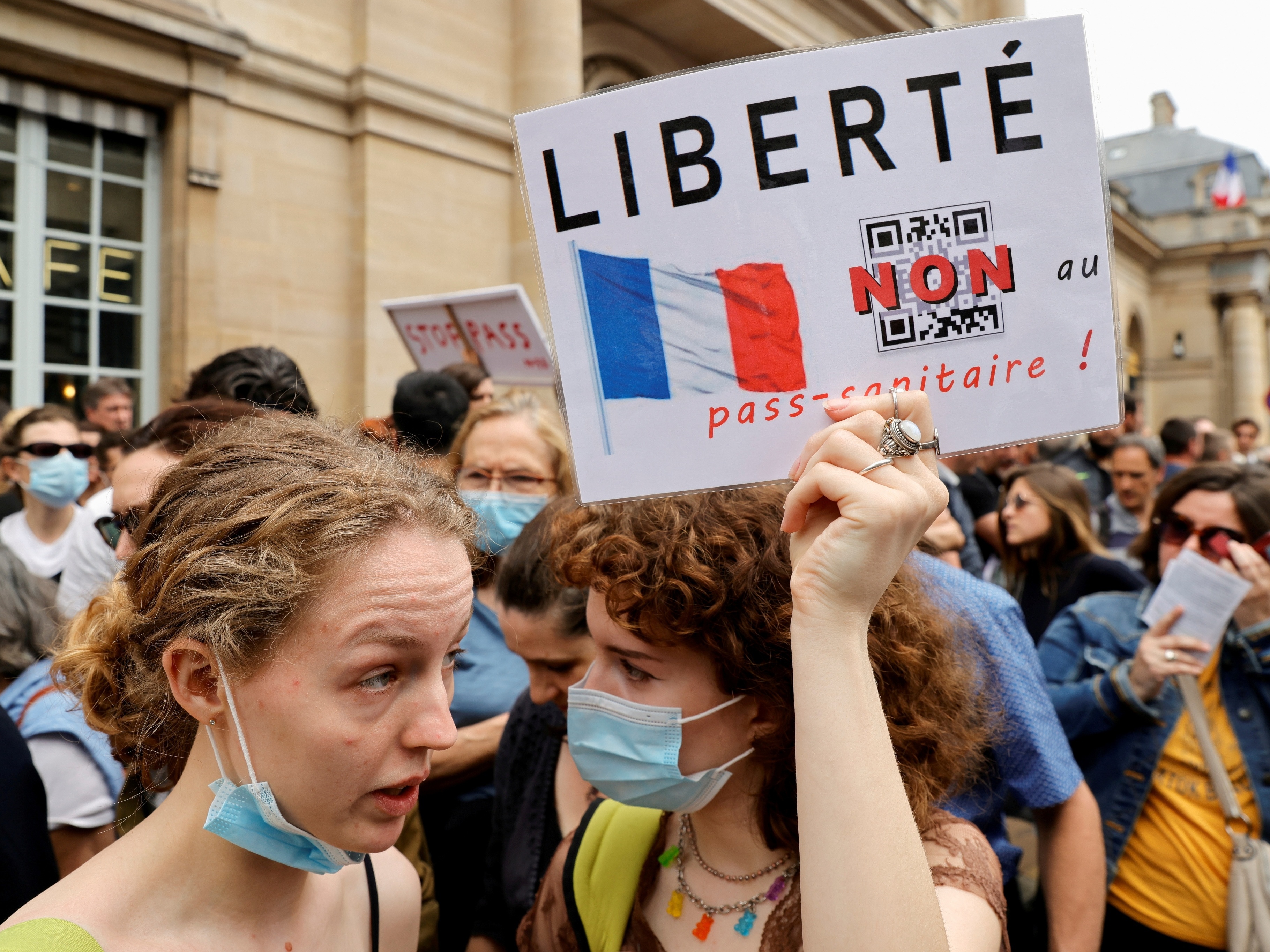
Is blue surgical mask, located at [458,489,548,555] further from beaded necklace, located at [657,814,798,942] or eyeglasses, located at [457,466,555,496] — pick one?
beaded necklace, located at [657,814,798,942]

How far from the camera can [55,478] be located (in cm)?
439

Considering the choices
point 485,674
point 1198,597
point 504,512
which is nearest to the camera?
point 1198,597

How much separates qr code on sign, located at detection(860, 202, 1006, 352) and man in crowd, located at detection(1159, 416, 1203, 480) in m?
7.46

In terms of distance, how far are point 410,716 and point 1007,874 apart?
4.98ft

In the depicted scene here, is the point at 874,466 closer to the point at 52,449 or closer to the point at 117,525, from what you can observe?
the point at 117,525

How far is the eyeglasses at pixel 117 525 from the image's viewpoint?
6.76 feet

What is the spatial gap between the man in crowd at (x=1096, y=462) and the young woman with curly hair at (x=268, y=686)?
6575 mm

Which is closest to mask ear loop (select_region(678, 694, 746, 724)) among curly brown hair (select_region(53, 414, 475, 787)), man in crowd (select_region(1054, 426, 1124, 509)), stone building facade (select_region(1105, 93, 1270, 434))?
curly brown hair (select_region(53, 414, 475, 787))

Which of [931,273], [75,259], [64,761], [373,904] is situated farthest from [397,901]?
[75,259]

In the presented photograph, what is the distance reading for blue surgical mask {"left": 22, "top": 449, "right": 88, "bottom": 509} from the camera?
437 centimetres

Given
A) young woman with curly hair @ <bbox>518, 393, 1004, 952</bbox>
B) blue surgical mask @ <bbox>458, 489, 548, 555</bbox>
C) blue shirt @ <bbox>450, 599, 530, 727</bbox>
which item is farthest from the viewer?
blue surgical mask @ <bbox>458, 489, 548, 555</bbox>

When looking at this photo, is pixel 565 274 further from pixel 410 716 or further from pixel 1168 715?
pixel 1168 715

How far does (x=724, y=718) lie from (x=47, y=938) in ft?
3.29

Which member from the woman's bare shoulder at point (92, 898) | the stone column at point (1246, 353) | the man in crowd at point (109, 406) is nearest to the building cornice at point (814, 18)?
the man in crowd at point (109, 406)
